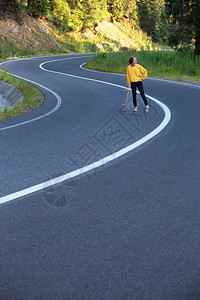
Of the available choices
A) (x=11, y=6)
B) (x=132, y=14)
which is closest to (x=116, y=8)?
(x=132, y=14)

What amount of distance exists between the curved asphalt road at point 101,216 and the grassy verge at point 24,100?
113 inches

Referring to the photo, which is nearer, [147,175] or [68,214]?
[68,214]

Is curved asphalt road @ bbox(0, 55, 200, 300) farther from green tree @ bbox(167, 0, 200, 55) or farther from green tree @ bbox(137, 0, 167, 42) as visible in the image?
green tree @ bbox(137, 0, 167, 42)

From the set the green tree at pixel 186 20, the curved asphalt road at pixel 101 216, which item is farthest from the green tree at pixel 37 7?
the curved asphalt road at pixel 101 216

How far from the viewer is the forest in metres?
22.2

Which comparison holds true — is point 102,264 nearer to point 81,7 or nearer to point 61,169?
point 61,169

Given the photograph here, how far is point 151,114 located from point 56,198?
6004 mm

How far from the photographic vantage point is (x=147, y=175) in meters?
5.22

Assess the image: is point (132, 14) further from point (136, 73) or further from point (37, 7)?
point (136, 73)

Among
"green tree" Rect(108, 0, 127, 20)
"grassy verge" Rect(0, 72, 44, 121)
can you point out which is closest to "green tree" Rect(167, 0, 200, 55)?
"grassy verge" Rect(0, 72, 44, 121)

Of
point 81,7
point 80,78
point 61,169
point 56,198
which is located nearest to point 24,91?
point 80,78

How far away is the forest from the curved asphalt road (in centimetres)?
1636

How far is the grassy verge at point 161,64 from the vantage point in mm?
19000

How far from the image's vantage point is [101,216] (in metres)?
3.96
